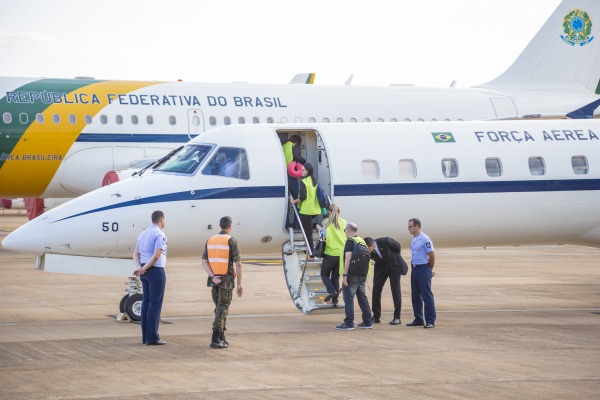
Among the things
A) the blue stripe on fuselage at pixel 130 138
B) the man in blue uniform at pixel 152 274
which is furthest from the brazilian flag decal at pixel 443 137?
the blue stripe on fuselage at pixel 130 138

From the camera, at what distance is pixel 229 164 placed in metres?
19.3

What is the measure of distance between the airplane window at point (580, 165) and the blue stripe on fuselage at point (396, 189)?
19 cm

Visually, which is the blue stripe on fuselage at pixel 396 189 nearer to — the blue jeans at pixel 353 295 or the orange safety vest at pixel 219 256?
the blue jeans at pixel 353 295

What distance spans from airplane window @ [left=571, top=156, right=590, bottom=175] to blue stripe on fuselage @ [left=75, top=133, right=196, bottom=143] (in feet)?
46.8

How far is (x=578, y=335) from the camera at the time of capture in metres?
17.1

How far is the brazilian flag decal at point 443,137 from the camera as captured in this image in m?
20.9

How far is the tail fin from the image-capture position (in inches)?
1489

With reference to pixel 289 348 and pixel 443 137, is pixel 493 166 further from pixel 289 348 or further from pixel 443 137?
pixel 289 348

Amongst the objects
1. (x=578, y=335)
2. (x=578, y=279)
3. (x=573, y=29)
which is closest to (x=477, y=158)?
(x=578, y=335)

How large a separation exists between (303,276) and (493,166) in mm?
4688

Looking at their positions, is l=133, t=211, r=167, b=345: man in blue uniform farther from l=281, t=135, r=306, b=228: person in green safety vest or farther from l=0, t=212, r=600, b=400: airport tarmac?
l=281, t=135, r=306, b=228: person in green safety vest

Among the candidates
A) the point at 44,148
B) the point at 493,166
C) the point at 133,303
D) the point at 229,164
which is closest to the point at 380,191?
the point at 493,166

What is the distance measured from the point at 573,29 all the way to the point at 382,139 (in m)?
19.5

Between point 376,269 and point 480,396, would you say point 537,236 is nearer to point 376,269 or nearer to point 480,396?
point 376,269
